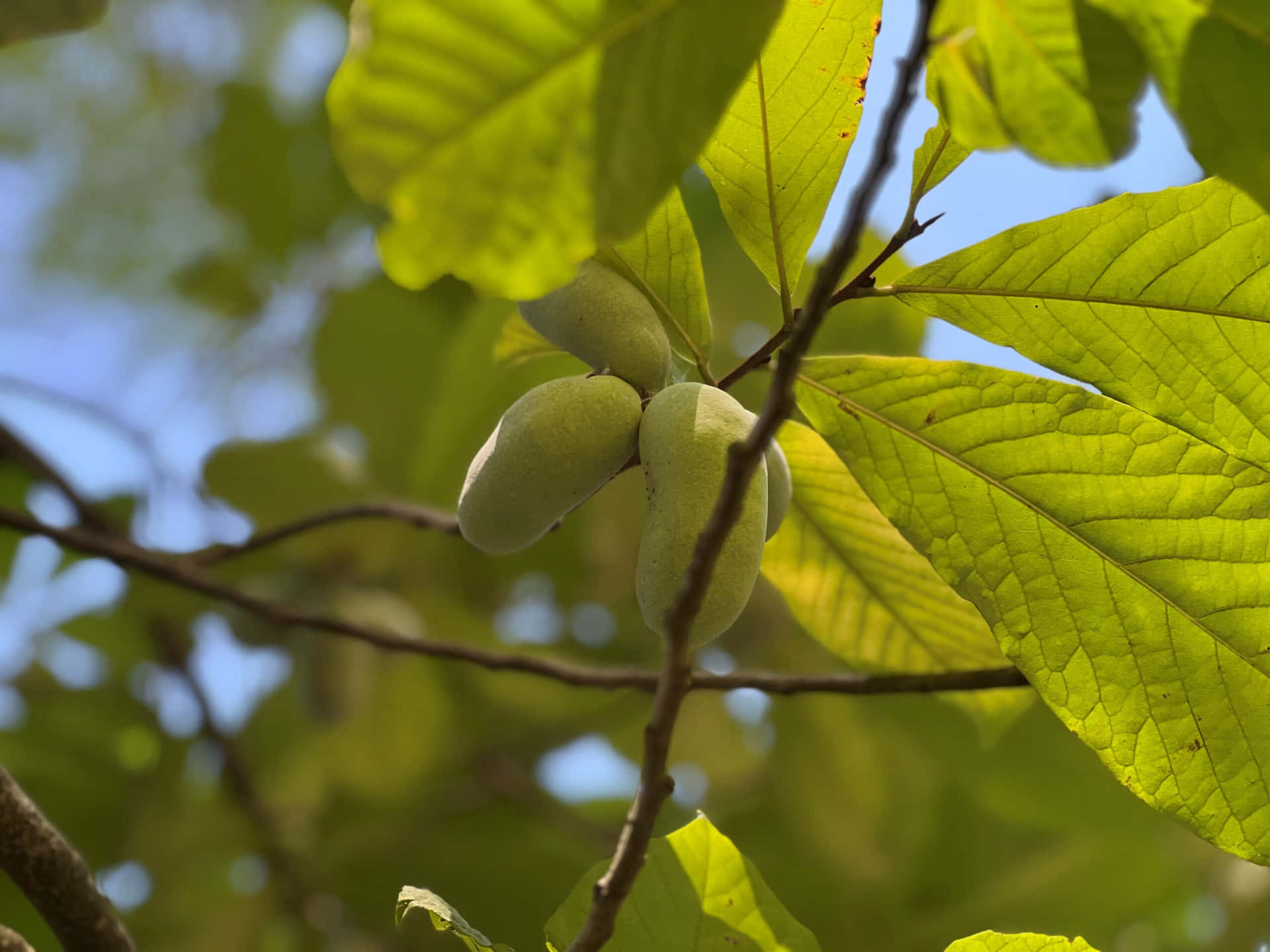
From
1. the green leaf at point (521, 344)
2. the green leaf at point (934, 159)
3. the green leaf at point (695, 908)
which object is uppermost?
the green leaf at point (521, 344)

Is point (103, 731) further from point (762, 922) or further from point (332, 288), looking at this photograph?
point (762, 922)

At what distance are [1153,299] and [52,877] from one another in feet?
3.35

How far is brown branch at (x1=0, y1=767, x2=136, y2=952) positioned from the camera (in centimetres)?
91

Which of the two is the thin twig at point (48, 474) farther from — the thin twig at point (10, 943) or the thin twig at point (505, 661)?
the thin twig at point (10, 943)

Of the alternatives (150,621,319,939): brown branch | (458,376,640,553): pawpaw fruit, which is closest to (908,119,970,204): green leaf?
(458,376,640,553): pawpaw fruit

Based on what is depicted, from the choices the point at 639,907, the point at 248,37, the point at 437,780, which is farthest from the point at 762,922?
the point at 248,37

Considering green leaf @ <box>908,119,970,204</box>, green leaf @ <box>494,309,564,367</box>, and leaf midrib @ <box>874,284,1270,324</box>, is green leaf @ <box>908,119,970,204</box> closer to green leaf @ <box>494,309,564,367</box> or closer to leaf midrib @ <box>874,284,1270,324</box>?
leaf midrib @ <box>874,284,1270,324</box>

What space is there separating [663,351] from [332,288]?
1.64m

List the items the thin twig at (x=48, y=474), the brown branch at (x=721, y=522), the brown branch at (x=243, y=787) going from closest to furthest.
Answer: the brown branch at (x=721, y=522) < the thin twig at (x=48, y=474) < the brown branch at (x=243, y=787)

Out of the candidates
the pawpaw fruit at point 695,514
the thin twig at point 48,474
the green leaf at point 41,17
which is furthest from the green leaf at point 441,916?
the thin twig at point 48,474

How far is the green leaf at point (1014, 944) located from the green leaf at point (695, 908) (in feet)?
0.42

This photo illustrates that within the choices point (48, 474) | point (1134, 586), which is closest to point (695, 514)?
point (1134, 586)

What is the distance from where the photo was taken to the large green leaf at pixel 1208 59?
639 mm

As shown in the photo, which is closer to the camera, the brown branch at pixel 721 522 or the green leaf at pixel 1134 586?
the brown branch at pixel 721 522
